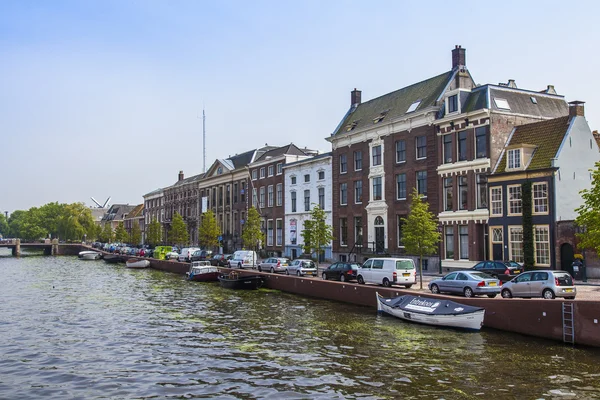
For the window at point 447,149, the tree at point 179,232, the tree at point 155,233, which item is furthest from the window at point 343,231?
the tree at point 155,233

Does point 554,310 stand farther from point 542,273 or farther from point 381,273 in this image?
point 381,273

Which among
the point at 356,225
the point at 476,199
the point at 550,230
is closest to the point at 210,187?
the point at 356,225

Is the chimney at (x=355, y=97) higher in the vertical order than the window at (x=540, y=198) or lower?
higher

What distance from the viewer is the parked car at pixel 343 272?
40.2 m

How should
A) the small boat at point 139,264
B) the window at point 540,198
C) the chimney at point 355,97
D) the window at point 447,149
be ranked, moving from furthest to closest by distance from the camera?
the small boat at point 139,264 → the chimney at point 355,97 → the window at point 447,149 → the window at point 540,198

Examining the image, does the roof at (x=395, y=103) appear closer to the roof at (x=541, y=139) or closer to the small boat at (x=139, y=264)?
the roof at (x=541, y=139)

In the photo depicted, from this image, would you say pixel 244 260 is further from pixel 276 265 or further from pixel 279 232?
pixel 279 232

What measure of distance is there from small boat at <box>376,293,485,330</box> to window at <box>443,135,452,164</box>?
62.8ft

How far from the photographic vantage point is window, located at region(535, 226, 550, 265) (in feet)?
126

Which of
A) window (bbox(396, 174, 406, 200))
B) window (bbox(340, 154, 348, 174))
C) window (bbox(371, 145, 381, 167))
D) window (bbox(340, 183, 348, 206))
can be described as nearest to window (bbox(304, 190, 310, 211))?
window (bbox(340, 183, 348, 206))

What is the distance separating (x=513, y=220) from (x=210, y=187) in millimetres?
64557

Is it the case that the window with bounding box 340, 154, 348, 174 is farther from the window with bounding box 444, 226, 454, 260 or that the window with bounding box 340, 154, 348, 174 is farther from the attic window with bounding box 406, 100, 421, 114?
the window with bounding box 444, 226, 454, 260

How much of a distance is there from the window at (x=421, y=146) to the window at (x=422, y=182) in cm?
147

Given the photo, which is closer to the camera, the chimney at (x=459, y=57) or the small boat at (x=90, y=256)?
the chimney at (x=459, y=57)
